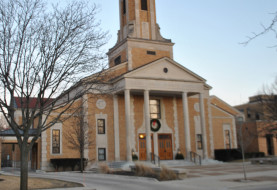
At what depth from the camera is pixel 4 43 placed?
1438 centimetres

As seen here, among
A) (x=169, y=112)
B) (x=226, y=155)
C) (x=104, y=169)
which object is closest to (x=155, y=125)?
(x=169, y=112)

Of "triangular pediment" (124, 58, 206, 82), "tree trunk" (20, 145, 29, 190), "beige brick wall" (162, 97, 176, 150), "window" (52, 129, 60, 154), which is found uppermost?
"triangular pediment" (124, 58, 206, 82)

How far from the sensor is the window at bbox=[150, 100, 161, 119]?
118ft

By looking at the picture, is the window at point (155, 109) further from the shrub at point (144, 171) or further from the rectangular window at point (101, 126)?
the shrub at point (144, 171)

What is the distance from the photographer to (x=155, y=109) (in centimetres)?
3625

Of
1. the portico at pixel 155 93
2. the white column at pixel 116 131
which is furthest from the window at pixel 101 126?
the portico at pixel 155 93

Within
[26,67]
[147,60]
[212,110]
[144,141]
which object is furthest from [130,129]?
[26,67]

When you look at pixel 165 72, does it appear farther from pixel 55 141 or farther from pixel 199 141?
pixel 55 141

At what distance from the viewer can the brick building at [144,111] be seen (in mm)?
31844

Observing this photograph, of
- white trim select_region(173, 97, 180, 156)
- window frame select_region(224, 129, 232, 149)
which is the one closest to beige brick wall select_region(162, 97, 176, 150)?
white trim select_region(173, 97, 180, 156)

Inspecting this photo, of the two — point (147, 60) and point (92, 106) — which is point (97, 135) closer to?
point (92, 106)

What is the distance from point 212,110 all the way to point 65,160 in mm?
19196

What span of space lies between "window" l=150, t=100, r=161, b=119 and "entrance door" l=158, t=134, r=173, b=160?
2.21m

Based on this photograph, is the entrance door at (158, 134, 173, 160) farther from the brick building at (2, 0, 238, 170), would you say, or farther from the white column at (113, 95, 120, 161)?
the white column at (113, 95, 120, 161)
